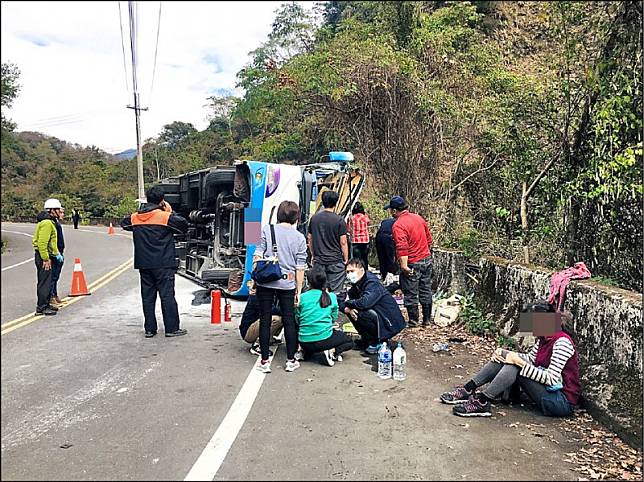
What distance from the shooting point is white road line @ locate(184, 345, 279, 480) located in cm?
394

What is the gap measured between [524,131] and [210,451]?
22.6 ft

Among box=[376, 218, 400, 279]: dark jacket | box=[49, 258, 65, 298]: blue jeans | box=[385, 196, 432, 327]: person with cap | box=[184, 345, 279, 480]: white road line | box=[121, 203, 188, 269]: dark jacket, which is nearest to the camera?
box=[184, 345, 279, 480]: white road line

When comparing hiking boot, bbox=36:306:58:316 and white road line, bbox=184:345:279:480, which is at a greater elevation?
hiking boot, bbox=36:306:58:316

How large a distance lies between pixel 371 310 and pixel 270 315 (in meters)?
1.33

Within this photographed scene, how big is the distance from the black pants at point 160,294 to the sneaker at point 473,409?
14.3 feet

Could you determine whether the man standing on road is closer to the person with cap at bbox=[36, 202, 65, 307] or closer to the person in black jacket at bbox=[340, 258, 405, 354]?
the person in black jacket at bbox=[340, 258, 405, 354]

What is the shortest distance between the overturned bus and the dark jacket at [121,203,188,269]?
2.16 meters

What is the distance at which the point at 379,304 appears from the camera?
7.20m

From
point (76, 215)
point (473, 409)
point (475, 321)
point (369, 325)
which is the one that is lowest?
point (473, 409)

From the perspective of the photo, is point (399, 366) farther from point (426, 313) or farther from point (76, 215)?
point (76, 215)

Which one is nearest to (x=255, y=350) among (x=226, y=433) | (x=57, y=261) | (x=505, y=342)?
(x=226, y=433)

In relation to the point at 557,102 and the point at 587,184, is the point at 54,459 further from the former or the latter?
the point at 557,102

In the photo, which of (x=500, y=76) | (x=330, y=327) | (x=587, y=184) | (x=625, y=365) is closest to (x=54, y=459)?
(x=330, y=327)

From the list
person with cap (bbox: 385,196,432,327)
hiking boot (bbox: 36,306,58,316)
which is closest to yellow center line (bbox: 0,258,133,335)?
hiking boot (bbox: 36,306,58,316)
